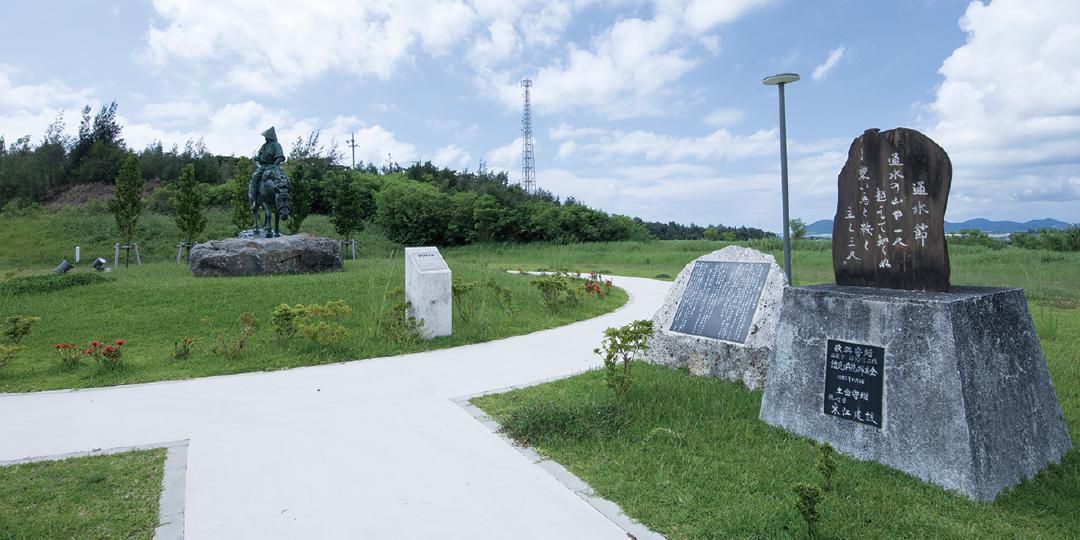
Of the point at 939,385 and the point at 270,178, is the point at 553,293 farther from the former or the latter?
the point at 939,385

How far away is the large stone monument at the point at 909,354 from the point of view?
330cm

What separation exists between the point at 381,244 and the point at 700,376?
22524mm

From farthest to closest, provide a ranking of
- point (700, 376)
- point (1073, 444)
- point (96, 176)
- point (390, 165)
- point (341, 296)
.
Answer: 1. point (390, 165)
2. point (96, 176)
3. point (341, 296)
4. point (700, 376)
5. point (1073, 444)

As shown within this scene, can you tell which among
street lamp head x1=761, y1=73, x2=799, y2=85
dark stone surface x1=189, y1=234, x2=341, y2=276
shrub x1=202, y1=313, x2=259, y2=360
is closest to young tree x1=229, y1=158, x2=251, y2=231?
dark stone surface x1=189, y1=234, x2=341, y2=276

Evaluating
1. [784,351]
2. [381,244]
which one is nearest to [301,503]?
[784,351]

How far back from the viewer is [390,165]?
43094 millimetres

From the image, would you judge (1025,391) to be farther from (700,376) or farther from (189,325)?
(189,325)

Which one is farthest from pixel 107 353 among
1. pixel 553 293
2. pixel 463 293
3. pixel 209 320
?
pixel 553 293

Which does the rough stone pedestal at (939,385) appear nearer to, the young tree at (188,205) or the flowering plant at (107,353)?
the flowering plant at (107,353)

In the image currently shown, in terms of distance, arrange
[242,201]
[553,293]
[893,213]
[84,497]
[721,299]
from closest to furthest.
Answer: [84,497]
[893,213]
[721,299]
[553,293]
[242,201]

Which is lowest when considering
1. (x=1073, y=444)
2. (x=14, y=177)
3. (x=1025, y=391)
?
(x=1073, y=444)

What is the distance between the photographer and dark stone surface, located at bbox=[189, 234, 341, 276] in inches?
423

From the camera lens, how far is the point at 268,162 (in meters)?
12.0

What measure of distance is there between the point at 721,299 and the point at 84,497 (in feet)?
15.6
